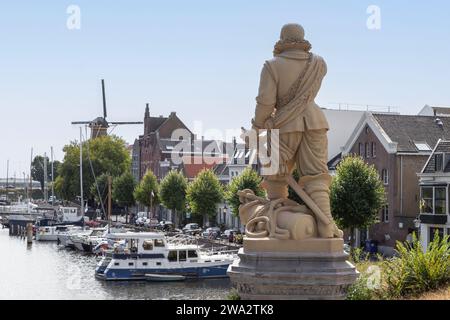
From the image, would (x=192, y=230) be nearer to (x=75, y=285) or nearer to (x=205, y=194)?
(x=205, y=194)

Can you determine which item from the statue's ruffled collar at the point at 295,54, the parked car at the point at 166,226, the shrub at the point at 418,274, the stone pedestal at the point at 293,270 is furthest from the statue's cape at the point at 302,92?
the parked car at the point at 166,226

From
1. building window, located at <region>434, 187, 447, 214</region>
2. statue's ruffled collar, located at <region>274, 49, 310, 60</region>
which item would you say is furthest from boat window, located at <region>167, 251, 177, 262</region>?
statue's ruffled collar, located at <region>274, 49, 310, 60</region>

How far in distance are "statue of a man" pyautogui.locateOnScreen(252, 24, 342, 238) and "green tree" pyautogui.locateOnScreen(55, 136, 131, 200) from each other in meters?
99.7

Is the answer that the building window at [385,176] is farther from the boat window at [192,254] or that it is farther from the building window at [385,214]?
the boat window at [192,254]

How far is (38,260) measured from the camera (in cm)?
6316

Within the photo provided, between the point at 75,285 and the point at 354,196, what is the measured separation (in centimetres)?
1857

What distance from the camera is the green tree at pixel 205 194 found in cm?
7094

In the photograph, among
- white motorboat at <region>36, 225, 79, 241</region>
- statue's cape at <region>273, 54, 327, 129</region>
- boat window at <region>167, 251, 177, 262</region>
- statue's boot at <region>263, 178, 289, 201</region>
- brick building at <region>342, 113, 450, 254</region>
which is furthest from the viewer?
white motorboat at <region>36, 225, 79, 241</region>

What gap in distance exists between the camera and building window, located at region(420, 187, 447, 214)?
→ 151ft

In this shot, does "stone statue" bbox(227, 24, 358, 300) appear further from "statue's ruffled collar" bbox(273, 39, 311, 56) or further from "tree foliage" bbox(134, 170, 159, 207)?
"tree foliage" bbox(134, 170, 159, 207)

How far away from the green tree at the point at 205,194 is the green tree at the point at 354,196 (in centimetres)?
2526

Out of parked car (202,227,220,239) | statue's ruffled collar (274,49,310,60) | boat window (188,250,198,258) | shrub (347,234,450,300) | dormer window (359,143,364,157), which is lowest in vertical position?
boat window (188,250,198,258)

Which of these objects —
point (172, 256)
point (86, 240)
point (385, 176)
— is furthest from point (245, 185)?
point (86, 240)
